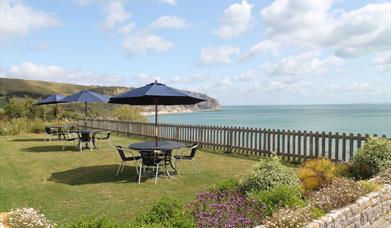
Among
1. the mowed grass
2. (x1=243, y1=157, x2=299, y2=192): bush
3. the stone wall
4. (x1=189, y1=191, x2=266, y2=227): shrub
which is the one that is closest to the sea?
the mowed grass

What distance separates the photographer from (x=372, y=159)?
6449 mm

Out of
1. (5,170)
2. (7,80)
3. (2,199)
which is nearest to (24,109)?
(5,170)

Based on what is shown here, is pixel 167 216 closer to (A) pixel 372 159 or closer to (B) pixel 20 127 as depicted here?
(A) pixel 372 159

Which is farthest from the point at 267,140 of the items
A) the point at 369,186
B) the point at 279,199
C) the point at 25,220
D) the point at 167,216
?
the point at 25,220

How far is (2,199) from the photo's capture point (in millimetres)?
6156

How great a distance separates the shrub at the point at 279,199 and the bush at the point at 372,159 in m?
2.84

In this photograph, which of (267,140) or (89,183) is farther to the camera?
(267,140)

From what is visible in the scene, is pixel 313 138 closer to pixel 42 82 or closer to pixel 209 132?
pixel 209 132

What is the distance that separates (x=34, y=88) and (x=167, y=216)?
88585mm

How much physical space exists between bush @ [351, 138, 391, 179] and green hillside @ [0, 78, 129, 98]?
243ft

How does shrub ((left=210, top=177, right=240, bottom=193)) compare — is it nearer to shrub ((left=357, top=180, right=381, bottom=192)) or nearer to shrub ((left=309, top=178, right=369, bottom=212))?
shrub ((left=309, top=178, right=369, bottom=212))

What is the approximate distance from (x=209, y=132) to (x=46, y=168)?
6.18 m

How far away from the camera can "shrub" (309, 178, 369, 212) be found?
171 inches

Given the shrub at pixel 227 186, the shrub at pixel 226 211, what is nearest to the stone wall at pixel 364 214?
the shrub at pixel 226 211
